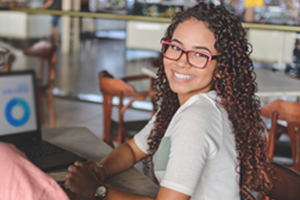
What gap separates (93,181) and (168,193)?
9.2 inches

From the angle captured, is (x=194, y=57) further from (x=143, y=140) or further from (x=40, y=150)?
Result: (x=40, y=150)

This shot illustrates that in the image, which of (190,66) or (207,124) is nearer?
(207,124)

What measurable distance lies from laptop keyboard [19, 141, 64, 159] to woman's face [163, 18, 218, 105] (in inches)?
19.5

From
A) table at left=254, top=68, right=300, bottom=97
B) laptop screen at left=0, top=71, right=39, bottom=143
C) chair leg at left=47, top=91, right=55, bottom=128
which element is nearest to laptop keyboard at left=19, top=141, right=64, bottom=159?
laptop screen at left=0, top=71, right=39, bottom=143

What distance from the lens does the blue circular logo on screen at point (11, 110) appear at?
1.48m

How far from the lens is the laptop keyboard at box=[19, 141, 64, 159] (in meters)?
1.34

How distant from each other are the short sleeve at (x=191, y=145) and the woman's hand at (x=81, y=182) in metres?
0.21

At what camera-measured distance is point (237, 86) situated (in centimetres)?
113

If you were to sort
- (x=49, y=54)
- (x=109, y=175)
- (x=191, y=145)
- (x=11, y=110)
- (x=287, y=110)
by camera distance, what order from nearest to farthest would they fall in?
1. (x=191, y=145)
2. (x=109, y=175)
3. (x=11, y=110)
4. (x=287, y=110)
5. (x=49, y=54)

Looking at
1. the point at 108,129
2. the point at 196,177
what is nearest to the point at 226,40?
the point at 196,177

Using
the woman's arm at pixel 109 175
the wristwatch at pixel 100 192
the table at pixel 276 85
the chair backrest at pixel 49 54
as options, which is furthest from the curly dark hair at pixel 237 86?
the chair backrest at pixel 49 54

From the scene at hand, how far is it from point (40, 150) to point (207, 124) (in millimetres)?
666

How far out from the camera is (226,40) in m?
1.10

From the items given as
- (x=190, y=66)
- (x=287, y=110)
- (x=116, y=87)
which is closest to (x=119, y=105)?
(x=116, y=87)
